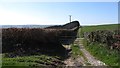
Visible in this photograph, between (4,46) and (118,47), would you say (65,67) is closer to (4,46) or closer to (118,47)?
(118,47)

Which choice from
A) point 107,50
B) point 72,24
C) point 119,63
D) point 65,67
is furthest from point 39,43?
point 72,24

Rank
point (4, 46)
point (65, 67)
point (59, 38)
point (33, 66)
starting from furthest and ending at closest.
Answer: point (59, 38) → point (4, 46) → point (65, 67) → point (33, 66)

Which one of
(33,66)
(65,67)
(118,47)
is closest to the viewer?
(33,66)

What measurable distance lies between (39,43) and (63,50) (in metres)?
2.64

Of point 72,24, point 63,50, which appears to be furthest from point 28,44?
point 72,24

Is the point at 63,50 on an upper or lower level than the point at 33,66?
lower

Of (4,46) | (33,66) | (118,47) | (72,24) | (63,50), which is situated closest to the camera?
(33,66)

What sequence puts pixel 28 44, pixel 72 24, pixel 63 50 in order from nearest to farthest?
pixel 28 44 → pixel 63 50 → pixel 72 24

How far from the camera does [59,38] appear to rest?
102 feet

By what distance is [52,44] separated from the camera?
94.6ft

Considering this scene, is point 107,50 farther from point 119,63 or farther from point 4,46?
point 4,46

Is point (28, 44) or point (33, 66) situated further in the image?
point (28, 44)

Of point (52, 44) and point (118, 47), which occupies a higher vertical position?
point (118, 47)

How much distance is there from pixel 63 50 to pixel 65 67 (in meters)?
10.7
